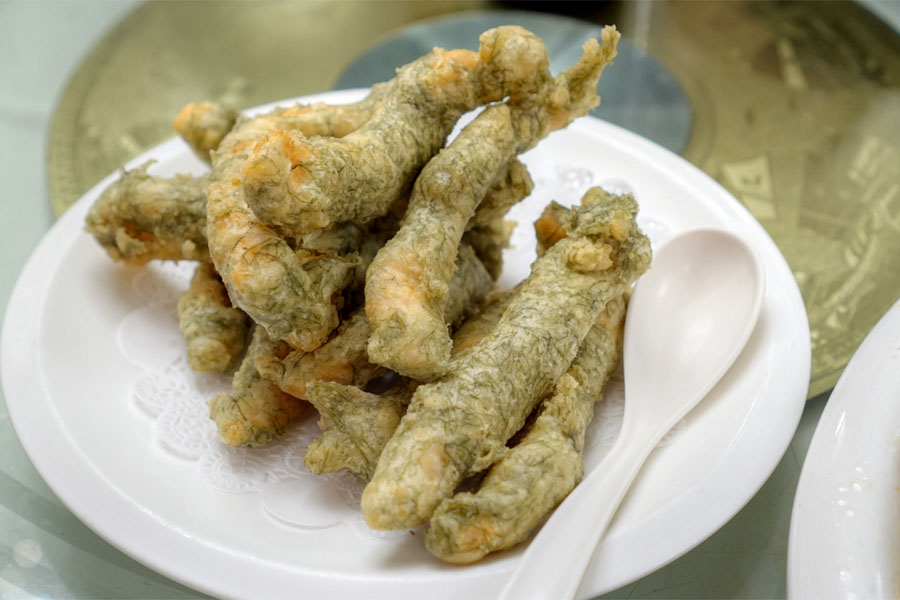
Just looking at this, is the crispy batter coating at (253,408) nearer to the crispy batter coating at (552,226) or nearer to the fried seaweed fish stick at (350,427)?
the fried seaweed fish stick at (350,427)

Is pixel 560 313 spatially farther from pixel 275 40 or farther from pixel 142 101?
pixel 275 40

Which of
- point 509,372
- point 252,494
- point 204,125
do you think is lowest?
point 252,494

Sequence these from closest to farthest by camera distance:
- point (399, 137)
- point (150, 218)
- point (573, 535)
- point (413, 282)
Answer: point (573, 535) < point (413, 282) < point (399, 137) < point (150, 218)

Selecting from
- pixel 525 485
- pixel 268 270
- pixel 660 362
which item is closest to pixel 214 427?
pixel 268 270

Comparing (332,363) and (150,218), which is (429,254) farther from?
(150,218)

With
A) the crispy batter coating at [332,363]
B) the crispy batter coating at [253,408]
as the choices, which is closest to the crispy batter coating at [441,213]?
the crispy batter coating at [332,363]

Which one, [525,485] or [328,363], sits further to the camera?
[328,363]

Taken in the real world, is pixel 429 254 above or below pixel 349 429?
above

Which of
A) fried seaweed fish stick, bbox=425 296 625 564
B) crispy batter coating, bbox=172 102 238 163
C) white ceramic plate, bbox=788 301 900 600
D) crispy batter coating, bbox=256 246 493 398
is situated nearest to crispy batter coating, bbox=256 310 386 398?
crispy batter coating, bbox=256 246 493 398
